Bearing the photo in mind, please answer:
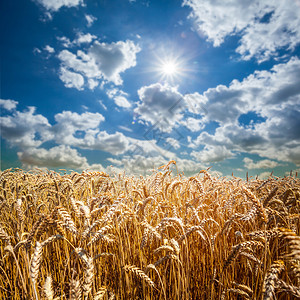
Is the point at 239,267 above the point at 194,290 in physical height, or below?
above

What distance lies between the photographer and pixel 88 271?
1035 millimetres

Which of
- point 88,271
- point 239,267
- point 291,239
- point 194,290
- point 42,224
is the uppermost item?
point 42,224

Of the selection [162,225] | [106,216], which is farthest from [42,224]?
[162,225]

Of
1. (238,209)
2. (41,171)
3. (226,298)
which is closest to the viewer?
(226,298)

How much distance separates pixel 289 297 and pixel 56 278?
2.61m

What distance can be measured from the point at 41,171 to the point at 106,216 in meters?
5.36

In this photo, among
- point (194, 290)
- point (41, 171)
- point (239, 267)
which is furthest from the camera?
point (41, 171)

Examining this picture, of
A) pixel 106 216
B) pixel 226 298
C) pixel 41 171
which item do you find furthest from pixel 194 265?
pixel 41 171

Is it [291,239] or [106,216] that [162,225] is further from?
[291,239]

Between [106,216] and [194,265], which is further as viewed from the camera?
[194,265]

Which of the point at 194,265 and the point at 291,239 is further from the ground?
the point at 291,239

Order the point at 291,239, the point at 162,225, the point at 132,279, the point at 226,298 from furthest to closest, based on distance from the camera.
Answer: the point at 132,279, the point at 226,298, the point at 162,225, the point at 291,239

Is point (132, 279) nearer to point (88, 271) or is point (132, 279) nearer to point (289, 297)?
point (88, 271)

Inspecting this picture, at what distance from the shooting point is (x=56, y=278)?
8.09ft
